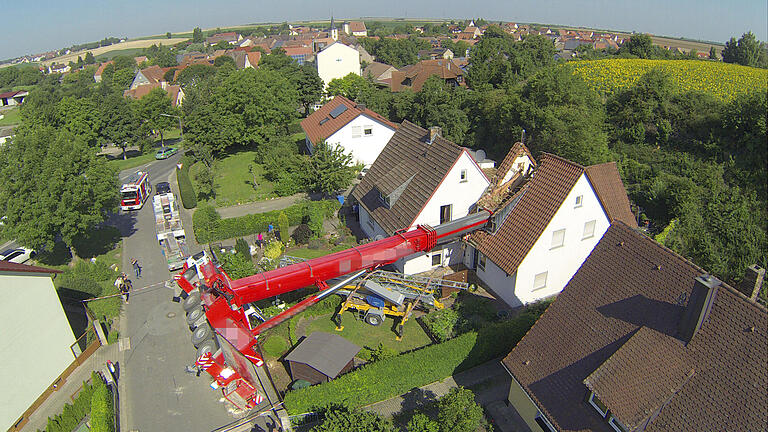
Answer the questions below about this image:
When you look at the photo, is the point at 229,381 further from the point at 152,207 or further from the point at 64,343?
the point at 152,207

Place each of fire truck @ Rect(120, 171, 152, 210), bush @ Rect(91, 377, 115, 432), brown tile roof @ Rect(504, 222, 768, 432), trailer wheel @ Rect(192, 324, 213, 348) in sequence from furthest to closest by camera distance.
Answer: fire truck @ Rect(120, 171, 152, 210) → trailer wheel @ Rect(192, 324, 213, 348) → bush @ Rect(91, 377, 115, 432) → brown tile roof @ Rect(504, 222, 768, 432)

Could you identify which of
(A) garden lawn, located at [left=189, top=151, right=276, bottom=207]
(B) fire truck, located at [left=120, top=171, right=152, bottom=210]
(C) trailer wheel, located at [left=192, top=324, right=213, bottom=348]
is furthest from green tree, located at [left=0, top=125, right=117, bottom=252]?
(C) trailer wheel, located at [left=192, top=324, right=213, bottom=348]

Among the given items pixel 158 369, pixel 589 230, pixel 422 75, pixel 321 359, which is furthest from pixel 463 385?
pixel 422 75

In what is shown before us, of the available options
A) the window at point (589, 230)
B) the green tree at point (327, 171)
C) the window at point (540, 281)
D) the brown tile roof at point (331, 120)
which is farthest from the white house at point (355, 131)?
the window at point (540, 281)

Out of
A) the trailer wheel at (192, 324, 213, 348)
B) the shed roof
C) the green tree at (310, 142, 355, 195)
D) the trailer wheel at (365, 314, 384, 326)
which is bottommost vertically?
the trailer wheel at (365, 314, 384, 326)

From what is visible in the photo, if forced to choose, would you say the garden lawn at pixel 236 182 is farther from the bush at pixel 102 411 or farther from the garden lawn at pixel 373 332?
the bush at pixel 102 411

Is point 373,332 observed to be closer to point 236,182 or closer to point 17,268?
point 17,268

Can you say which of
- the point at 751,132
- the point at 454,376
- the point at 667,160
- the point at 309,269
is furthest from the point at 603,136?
the point at 309,269

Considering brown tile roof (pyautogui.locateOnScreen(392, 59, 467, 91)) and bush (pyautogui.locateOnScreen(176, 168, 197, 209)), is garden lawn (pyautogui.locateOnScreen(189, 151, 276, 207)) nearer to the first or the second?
bush (pyautogui.locateOnScreen(176, 168, 197, 209))
